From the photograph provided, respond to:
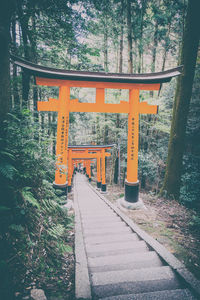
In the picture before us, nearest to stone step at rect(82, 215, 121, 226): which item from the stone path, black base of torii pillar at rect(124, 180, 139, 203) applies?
the stone path

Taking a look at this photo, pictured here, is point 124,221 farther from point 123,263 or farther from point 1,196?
point 1,196

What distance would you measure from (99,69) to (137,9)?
6.94 meters

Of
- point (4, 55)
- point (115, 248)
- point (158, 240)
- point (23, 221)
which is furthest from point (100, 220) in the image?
point (4, 55)

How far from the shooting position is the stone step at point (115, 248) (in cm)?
268

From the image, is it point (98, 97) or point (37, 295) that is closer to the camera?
point (37, 295)

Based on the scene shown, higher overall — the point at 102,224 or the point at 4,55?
the point at 4,55

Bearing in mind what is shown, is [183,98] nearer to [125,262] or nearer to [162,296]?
[125,262]

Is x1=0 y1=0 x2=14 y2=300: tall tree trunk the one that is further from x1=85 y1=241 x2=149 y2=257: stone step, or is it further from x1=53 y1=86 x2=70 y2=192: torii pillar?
x1=53 y1=86 x2=70 y2=192: torii pillar

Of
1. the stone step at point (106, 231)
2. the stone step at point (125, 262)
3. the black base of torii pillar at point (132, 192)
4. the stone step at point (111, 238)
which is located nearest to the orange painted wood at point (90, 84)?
the black base of torii pillar at point (132, 192)

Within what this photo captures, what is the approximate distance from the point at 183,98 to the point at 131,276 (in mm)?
5933

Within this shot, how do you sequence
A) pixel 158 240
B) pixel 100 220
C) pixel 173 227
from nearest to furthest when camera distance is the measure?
1. pixel 158 240
2. pixel 173 227
3. pixel 100 220

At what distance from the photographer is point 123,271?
6.95 ft

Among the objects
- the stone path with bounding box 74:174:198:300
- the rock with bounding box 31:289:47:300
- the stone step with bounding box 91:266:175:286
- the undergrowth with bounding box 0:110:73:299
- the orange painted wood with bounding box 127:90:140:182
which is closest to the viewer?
the rock with bounding box 31:289:47:300

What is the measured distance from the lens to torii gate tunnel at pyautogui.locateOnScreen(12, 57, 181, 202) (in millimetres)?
5105
